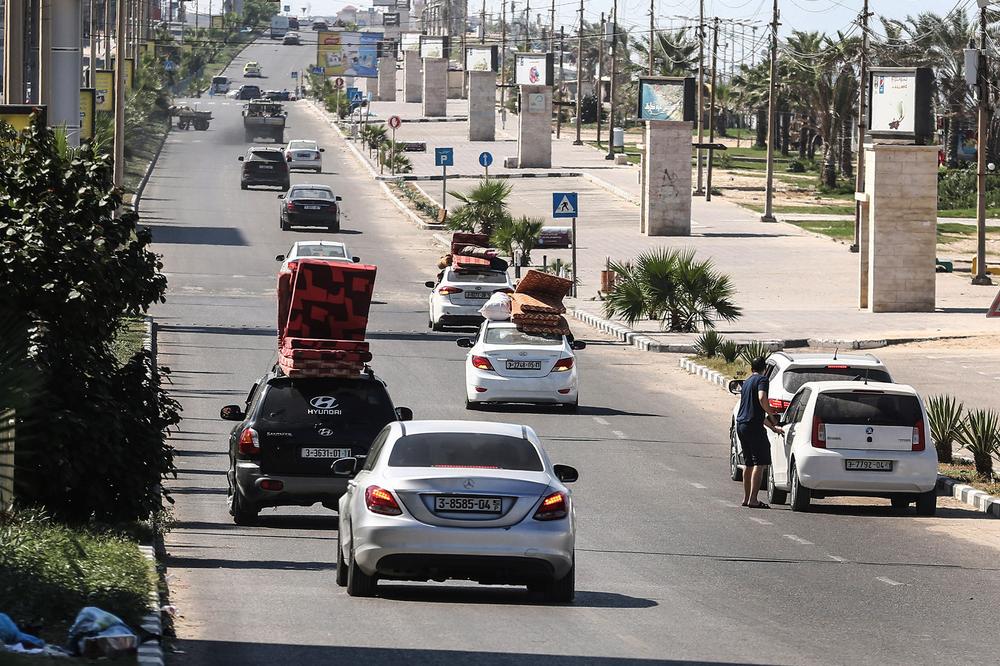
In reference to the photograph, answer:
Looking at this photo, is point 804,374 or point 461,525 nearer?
point 461,525

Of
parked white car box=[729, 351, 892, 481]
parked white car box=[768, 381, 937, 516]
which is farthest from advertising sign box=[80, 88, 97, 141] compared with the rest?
parked white car box=[768, 381, 937, 516]

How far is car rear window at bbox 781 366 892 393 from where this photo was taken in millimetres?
21453

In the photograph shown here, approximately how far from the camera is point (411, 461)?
12555 mm

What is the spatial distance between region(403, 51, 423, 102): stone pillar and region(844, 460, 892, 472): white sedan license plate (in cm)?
14359

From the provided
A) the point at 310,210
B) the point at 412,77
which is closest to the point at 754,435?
the point at 310,210

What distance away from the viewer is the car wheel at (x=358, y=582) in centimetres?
1245

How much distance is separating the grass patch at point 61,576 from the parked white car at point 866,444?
339 inches

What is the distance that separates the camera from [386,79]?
169m

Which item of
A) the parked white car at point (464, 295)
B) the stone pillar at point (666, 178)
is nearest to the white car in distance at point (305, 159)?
the stone pillar at point (666, 178)

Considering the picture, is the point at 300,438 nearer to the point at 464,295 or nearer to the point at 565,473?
the point at 565,473

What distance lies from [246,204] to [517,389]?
46.4 metres

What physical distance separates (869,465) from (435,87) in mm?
123463

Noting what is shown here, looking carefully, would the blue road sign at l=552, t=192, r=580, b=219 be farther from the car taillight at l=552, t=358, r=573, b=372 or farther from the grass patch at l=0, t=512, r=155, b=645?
the grass patch at l=0, t=512, r=155, b=645

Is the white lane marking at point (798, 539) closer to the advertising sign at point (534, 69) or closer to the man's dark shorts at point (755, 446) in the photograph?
the man's dark shorts at point (755, 446)
